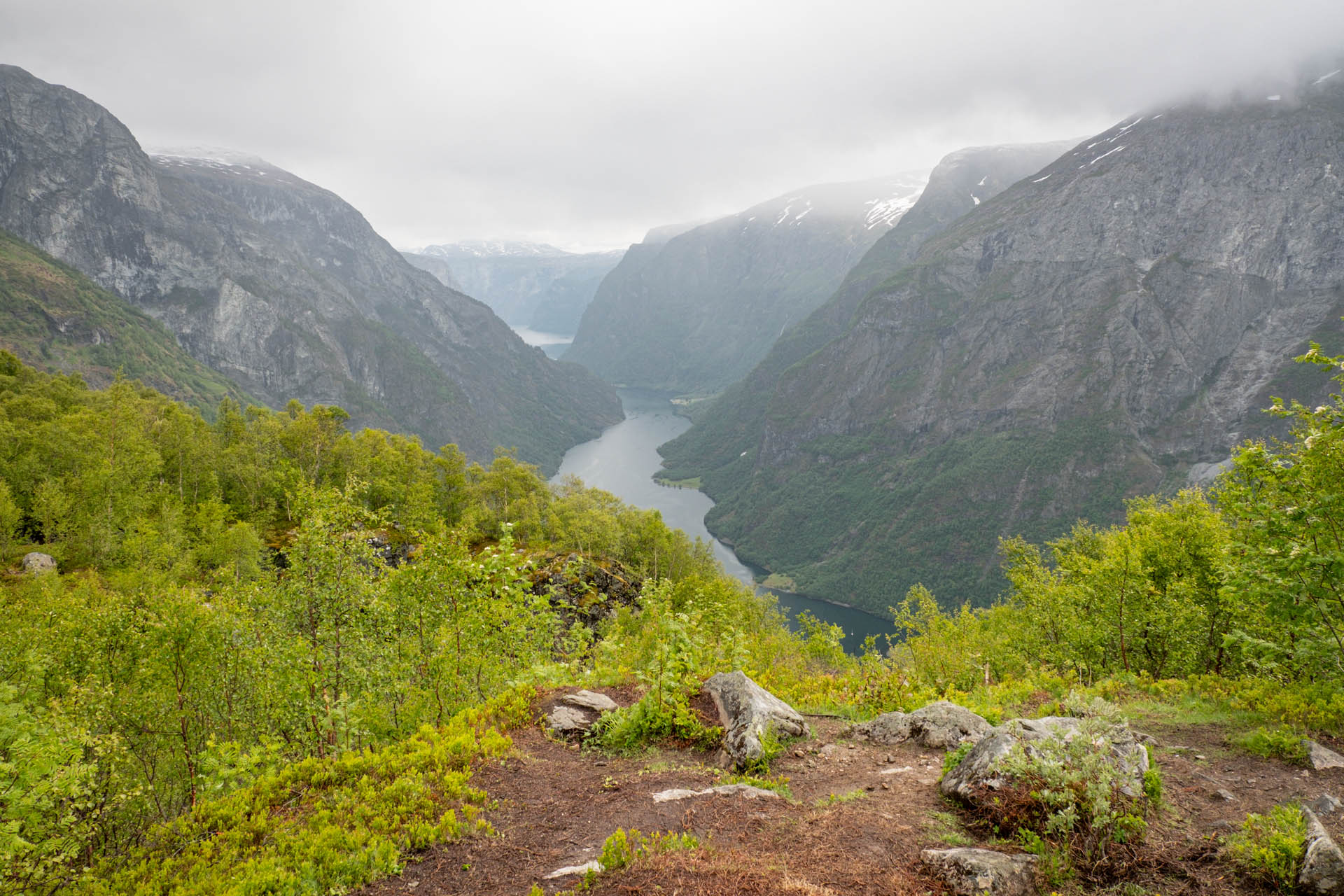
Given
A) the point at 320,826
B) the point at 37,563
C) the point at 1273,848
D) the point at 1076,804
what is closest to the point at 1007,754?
the point at 1076,804

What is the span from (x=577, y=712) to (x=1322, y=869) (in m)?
10.6

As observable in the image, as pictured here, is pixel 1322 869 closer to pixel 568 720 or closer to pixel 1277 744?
pixel 1277 744

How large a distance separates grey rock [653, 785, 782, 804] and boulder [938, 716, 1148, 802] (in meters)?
2.63

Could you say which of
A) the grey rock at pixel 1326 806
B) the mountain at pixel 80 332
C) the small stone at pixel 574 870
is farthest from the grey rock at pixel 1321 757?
the mountain at pixel 80 332

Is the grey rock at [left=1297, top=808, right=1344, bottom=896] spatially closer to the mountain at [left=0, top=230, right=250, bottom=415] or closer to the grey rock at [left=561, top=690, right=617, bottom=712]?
the grey rock at [left=561, top=690, right=617, bottom=712]

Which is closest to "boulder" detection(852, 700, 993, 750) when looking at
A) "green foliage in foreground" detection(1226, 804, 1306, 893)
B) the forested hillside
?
the forested hillside

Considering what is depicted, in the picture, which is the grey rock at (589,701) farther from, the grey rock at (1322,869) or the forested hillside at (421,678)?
the grey rock at (1322,869)

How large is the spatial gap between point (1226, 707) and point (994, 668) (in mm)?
13945

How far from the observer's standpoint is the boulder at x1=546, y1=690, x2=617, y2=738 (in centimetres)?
1124

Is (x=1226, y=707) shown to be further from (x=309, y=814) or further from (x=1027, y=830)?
(x=309, y=814)

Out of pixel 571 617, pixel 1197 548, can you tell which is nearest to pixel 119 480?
pixel 571 617

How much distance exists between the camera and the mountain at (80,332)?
141 meters

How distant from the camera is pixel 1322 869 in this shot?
225 inches

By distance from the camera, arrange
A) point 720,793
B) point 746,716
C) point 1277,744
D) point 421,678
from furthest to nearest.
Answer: point 421,678 < point 746,716 < point 1277,744 < point 720,793
